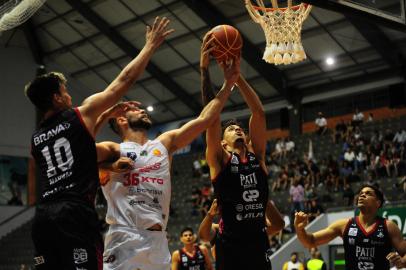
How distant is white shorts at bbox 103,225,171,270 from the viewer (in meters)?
4.34

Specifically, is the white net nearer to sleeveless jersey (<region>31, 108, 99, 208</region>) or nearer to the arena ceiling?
sleeveless jersey (<region>31, 108, 99, 208</region>)

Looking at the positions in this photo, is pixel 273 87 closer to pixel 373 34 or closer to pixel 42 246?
pixel 373 34

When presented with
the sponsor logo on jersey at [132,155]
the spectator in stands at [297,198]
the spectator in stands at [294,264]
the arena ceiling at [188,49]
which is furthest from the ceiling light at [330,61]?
the sponsor logo on jersey at [132,155]

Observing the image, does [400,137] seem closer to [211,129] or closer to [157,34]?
[211,129]

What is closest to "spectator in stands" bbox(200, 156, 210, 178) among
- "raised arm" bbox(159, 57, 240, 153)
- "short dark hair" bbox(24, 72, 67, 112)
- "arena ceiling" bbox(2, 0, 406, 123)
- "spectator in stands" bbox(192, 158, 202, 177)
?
"spectator in stands" bbox(192, 158, 202, 177)

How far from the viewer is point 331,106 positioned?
26.6 m

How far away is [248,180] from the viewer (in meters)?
5.39

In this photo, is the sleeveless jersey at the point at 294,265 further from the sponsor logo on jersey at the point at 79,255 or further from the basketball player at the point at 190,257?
the sponsor logo on jersey at the point at 79,255

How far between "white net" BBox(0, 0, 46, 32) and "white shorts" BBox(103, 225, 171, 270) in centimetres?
747

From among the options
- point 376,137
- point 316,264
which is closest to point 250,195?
point 316,264

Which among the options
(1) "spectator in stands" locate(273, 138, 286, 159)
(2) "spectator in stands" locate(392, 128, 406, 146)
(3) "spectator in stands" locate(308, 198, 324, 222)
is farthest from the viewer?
(1) "spectator in stands" locate(273, 138, 286, 159)

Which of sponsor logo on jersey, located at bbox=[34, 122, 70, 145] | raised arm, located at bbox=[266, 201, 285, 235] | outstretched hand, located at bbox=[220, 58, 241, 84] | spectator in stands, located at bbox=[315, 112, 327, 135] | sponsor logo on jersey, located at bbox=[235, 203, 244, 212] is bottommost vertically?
raised arm, located at bbox=[266, 201, 285, 235]

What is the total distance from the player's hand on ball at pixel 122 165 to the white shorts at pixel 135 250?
400 millimetres

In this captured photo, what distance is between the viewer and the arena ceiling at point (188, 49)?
22.5 meters
